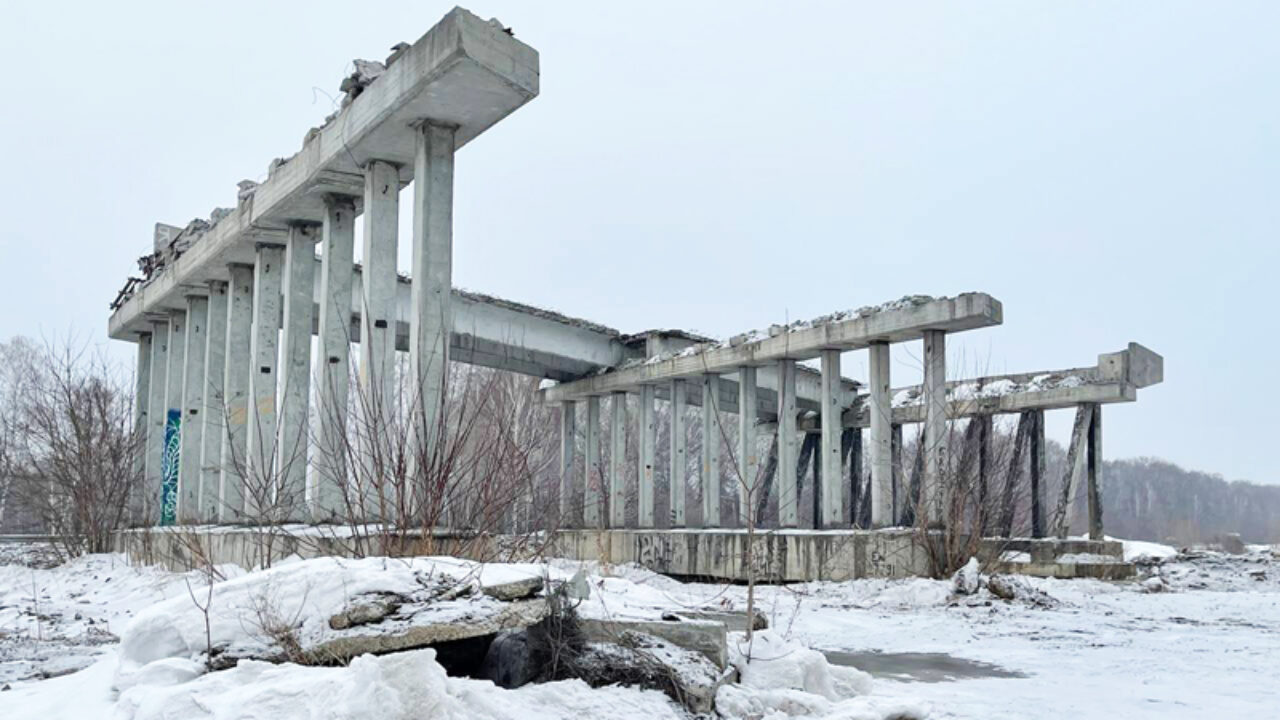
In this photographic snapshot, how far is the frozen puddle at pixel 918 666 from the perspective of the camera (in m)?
7.97

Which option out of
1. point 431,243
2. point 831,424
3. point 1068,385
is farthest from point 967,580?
point 1068,385

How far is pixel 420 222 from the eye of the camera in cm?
1268

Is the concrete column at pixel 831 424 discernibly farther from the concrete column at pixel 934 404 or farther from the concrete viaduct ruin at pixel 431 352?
the concrete column at pixel 934 404

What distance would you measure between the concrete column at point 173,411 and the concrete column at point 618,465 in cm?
1005

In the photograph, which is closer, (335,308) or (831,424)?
(335,308)

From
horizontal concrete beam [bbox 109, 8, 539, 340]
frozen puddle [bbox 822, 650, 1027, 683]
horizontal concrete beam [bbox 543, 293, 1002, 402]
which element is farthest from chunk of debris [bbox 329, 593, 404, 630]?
horizontal concrete beam [bbox 543, 293, 1002, 402]

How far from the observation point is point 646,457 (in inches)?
993

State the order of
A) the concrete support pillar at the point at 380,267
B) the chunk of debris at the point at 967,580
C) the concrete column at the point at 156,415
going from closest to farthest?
the concrete support pillar at the point at 380,267
the chunk of debris at the point at 967,580
the concrete column at the point at 156,415

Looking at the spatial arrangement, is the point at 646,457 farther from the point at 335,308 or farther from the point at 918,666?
the point at 918,666

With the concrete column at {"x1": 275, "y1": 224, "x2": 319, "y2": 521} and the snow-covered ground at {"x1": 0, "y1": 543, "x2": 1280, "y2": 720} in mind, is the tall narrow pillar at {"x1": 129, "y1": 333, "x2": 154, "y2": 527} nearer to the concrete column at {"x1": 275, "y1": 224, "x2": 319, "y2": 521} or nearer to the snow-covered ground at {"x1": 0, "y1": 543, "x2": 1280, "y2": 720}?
the snow-covered ground at {"x1": 0, "y1": 543, "x2": 1280, "y2": 720}

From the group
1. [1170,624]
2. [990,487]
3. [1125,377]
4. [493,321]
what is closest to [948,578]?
[990,487]

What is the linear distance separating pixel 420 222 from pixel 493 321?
36.4 ft

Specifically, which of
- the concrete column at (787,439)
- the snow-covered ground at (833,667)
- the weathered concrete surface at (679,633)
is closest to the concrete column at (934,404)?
the concrete column at (787,439)

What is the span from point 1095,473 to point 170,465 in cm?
2123
